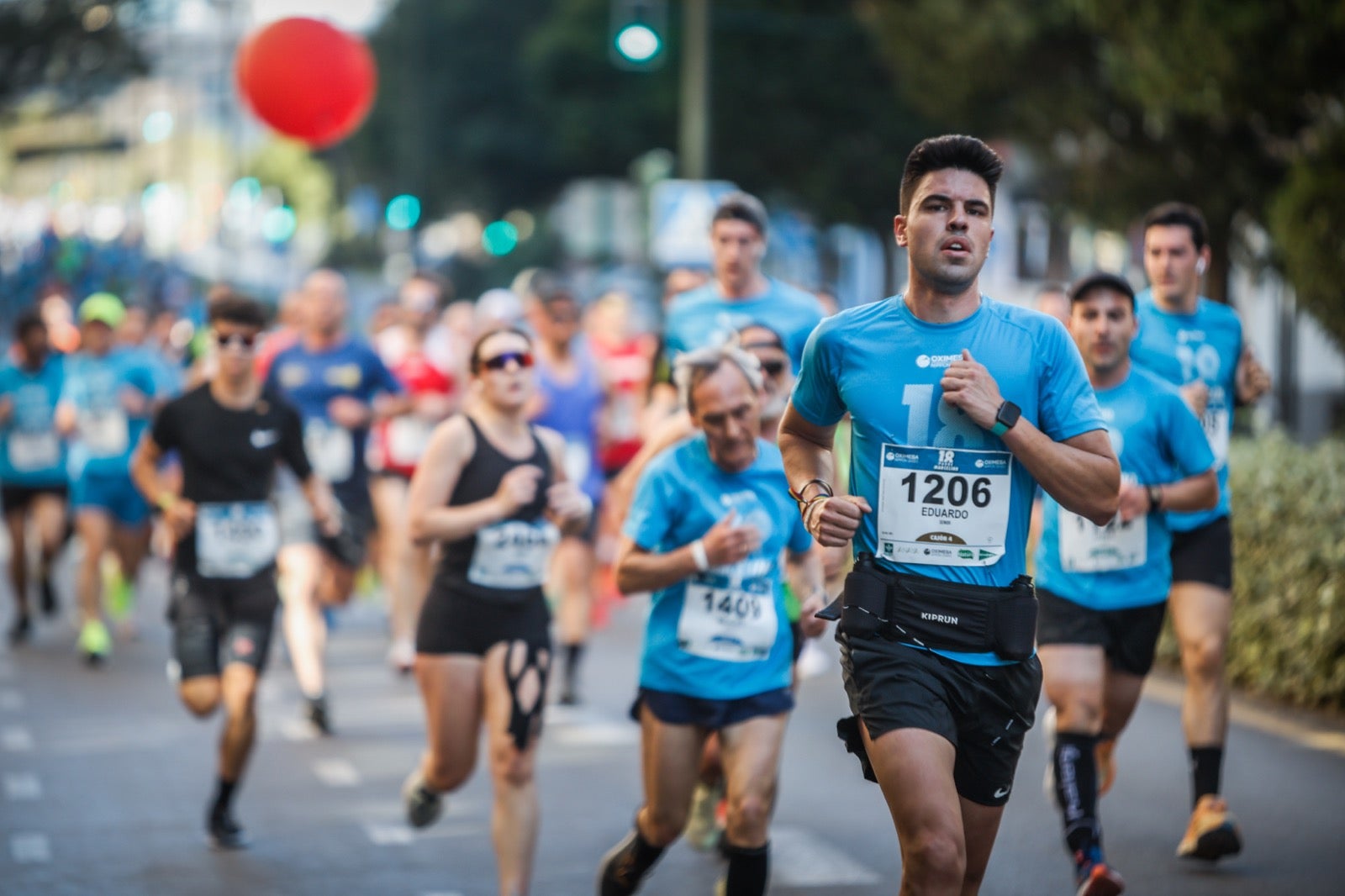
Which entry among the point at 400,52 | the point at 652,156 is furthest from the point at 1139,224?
the point at 400,52

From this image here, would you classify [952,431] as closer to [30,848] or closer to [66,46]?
[30,848]

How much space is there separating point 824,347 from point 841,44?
28377 mm

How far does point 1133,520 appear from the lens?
639 cm

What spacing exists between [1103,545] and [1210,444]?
2.38ft

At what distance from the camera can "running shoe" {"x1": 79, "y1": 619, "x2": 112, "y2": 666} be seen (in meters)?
11.9

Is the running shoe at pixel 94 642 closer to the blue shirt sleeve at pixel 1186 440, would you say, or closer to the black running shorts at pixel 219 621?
the black running shorts at pixel 219 621

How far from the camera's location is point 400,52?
60.4 m

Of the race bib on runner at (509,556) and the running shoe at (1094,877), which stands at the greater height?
the race bib on runner at (509,556)

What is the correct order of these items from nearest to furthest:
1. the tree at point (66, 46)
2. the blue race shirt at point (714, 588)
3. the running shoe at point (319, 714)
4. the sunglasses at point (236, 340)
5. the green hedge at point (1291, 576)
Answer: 1. the blue race shirt at point (714, 588)
2. the sunglasses at point (236, 340)
3. the green hedge at point (1291, 576)
4. the running shoe at point (319, 714)
5. the tree at point (66, 46)

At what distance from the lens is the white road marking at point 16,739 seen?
925cm

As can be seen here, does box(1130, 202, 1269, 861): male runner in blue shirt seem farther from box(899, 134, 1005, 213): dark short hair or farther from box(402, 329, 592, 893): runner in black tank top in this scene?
box(899, 134, 1005, 213): dark short hair

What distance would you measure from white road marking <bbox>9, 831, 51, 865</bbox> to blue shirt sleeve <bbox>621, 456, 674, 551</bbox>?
111 inches

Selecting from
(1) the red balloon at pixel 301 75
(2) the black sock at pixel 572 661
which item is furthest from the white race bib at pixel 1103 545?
(1) the red balloon at pixel 301 75

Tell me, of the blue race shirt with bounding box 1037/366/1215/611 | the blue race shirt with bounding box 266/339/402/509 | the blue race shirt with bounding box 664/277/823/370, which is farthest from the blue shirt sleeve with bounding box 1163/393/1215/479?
the blue race shirt with bounding box 266/339/402/509
